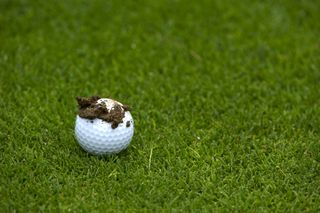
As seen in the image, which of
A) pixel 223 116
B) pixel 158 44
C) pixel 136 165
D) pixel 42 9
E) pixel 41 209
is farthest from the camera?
pixel 42 9

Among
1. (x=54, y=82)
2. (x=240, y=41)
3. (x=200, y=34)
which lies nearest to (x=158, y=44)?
(x=200, y=34)

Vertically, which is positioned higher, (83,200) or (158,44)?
(158,44)

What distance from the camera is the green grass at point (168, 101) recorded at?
8.54 feet

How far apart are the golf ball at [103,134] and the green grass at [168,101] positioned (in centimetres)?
8

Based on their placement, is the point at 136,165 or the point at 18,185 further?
the point at 136,165

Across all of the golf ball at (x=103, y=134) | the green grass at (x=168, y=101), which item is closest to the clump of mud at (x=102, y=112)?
the golf ball at (x=103, y=134)

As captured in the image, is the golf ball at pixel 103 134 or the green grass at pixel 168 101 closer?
the green grass at pixel 168 101

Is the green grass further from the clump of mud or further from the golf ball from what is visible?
the clump of mud

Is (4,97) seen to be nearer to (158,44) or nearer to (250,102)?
(158,44)

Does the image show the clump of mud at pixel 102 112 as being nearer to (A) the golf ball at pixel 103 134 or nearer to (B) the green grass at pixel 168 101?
(A) the golf ball at pixel 103 134

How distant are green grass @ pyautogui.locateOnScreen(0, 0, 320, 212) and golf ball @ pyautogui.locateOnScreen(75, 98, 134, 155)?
3.1 inches

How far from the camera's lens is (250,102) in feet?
11.5

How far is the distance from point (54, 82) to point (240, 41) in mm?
1675

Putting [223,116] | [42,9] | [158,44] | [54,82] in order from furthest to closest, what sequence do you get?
[42,9] < [158,44] < [54,82] < [223,116]
